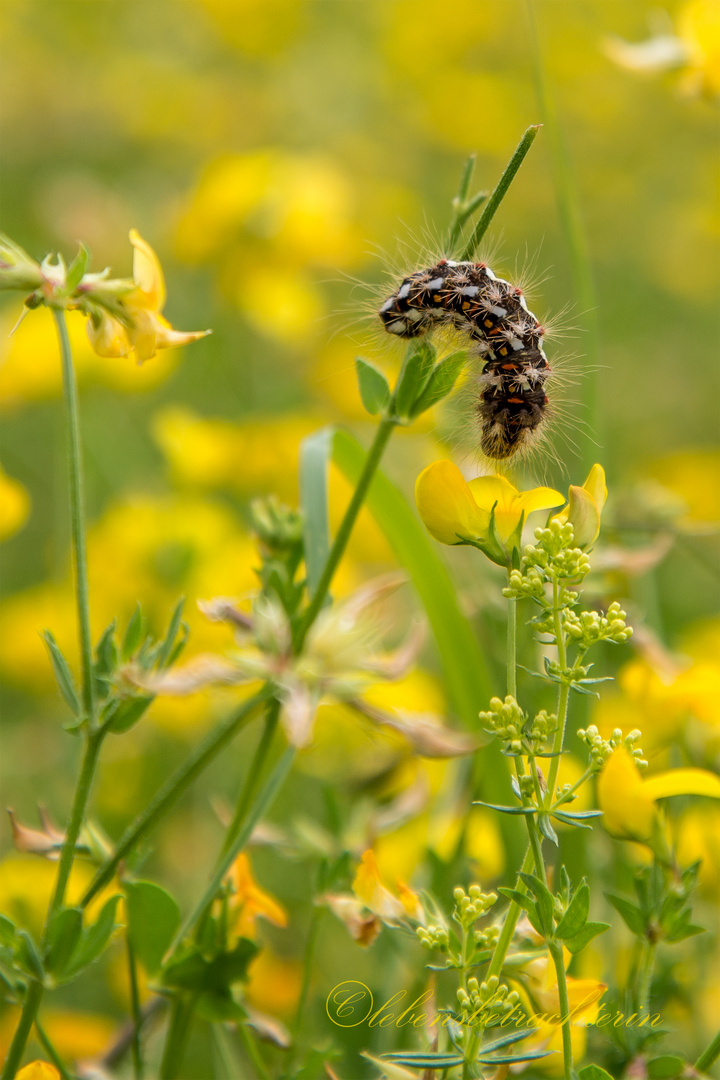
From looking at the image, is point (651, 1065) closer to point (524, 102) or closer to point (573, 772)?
point (573, 772)

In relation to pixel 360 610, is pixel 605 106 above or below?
above

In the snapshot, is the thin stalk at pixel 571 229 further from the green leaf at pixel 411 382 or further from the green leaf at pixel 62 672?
the green leaf at pixel 62 672

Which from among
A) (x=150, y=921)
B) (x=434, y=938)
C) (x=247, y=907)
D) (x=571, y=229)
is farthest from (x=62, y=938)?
(x=571, y=229)

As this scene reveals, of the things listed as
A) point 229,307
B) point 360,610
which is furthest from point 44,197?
point 360,610

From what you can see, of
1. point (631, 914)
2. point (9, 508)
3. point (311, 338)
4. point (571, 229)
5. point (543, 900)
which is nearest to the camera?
point (543, 900)

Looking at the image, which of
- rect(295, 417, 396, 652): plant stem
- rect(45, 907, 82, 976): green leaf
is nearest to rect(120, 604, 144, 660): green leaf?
rect(295, 417, 396, 652): plant stem

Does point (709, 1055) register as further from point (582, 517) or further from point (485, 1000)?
point (582, 517)

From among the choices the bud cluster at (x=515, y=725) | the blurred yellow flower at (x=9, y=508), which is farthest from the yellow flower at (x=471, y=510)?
the blurred yellow flower at (x=9, y=508)
